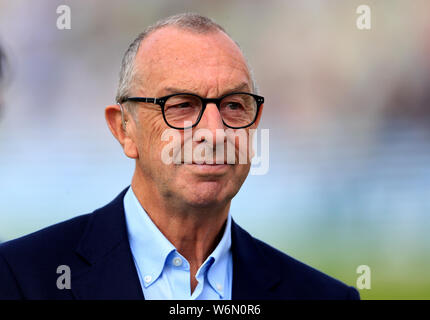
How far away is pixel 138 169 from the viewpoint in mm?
2355

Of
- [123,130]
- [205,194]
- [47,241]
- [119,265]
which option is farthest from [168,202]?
[47,241]

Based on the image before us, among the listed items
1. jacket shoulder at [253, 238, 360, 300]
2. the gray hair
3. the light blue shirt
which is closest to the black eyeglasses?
the gray hair

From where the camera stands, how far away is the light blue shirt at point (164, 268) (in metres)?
2.22

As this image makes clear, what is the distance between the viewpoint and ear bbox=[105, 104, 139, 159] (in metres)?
2.35

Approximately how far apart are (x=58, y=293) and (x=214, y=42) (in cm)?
120

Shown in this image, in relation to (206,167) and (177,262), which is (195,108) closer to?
(206,167)

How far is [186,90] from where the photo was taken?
84.7 inches

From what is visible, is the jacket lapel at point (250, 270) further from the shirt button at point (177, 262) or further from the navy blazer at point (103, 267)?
the shirt button at point (177, 262)

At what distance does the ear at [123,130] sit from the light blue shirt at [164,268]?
22cm

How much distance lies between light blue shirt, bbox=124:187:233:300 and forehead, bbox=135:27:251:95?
56cm

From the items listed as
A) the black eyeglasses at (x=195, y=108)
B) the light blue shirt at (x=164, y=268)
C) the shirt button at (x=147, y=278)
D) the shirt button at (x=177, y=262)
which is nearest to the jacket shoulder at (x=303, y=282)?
the light blue shirt at (x=164, y=268)

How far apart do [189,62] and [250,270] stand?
960 mm

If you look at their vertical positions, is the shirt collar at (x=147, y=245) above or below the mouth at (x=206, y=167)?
below

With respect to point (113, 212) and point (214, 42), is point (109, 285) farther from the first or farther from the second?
point (214, 42)
